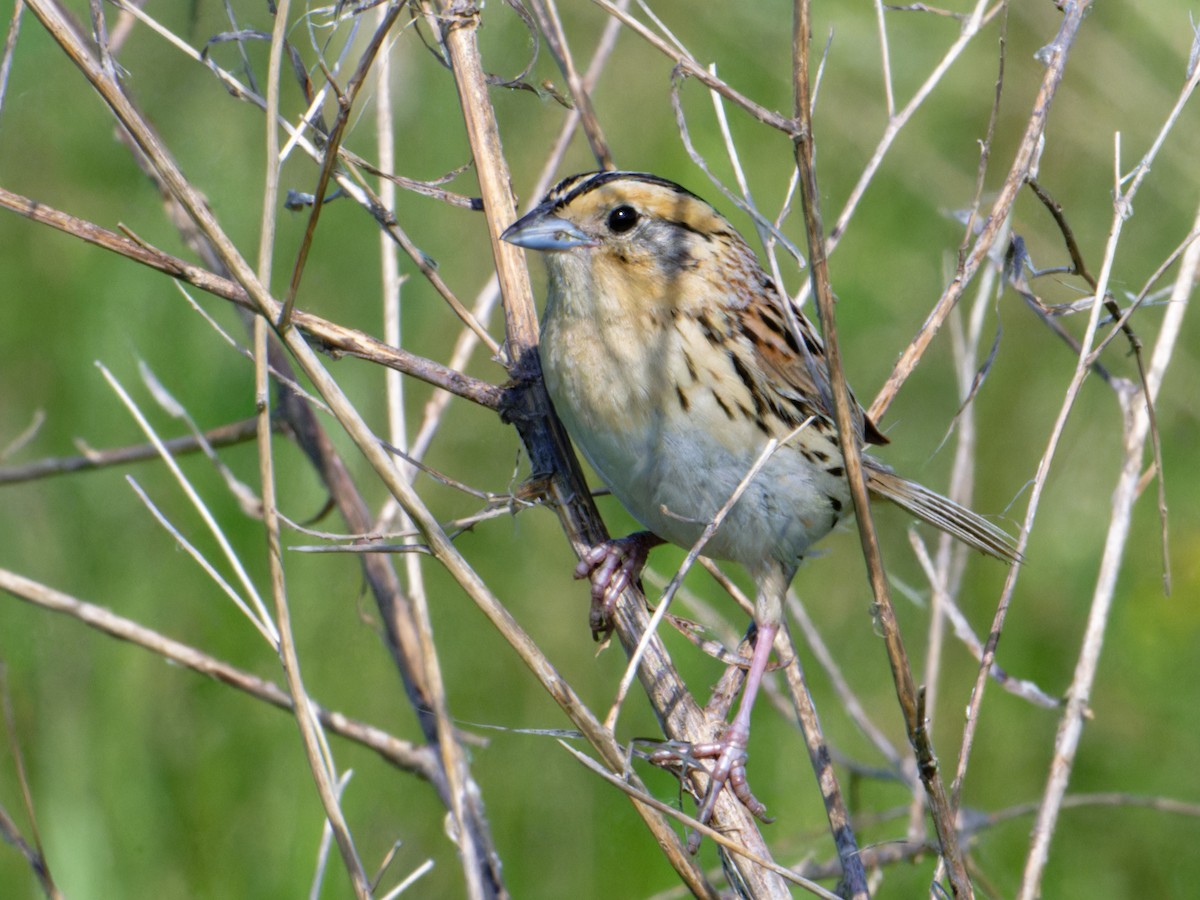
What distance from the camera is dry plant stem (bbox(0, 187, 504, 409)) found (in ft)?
6.89

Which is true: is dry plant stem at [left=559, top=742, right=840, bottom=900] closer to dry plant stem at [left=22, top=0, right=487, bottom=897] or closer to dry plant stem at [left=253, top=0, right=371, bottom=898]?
dry plant stem at [left=22, top=0, right=487, bottom=897]

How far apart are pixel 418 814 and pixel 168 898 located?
712 mm

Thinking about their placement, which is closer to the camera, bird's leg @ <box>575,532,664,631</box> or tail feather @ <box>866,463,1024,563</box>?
bird's leg @ <box>575,532,664,631</box>

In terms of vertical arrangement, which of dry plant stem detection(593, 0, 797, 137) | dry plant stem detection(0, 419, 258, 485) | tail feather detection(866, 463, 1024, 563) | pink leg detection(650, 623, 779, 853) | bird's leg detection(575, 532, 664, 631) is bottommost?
dry plant stem detection(0, 419, 258, 485)

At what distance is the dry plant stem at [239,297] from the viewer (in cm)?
210

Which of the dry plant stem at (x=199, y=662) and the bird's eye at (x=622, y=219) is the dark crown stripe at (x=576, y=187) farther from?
the dry plant stem at (x=199, y=662)

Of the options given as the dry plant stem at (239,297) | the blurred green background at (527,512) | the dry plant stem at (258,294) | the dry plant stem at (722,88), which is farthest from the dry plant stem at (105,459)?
the dry plant stem at (722,88)

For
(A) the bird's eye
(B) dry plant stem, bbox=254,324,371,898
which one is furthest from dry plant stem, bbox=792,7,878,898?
(A) the bird's eye

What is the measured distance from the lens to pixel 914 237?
5598mm

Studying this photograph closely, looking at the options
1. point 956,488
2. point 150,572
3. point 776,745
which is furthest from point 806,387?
point 150,572

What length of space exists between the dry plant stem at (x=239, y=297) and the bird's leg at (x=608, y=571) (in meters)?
0.40

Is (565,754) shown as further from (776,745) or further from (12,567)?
(12,567)

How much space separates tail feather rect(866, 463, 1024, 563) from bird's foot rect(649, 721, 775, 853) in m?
0.71

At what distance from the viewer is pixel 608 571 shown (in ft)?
8.84
